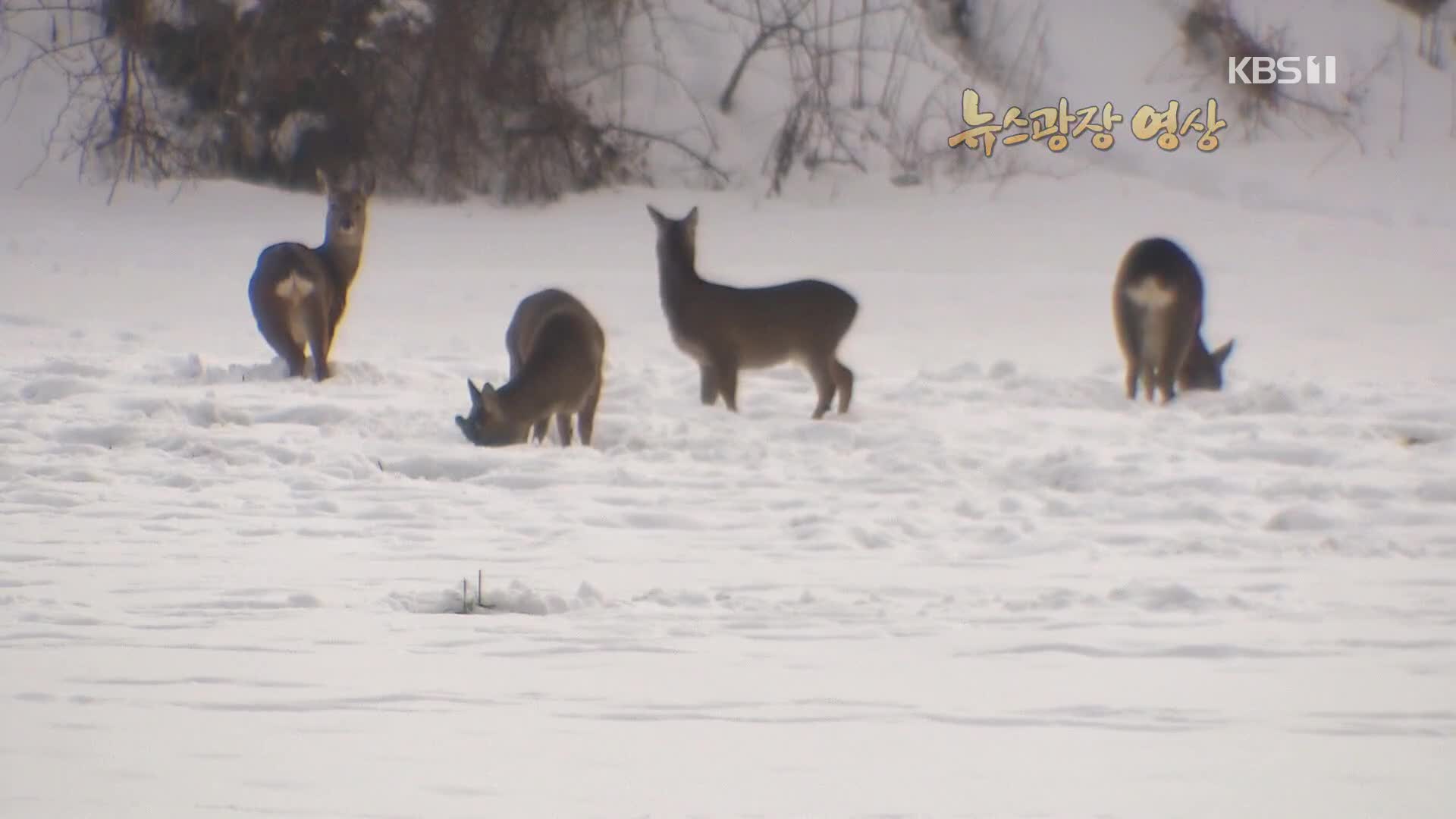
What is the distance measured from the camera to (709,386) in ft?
32.3

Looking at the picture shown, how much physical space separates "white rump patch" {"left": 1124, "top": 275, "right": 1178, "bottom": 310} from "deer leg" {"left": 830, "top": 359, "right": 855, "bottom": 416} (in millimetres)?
1916

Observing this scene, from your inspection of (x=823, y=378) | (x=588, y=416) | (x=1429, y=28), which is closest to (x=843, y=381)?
(x=823, y=378)

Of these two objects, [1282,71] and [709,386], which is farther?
[1282,71]

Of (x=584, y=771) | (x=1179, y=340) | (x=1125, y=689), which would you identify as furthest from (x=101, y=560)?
(x=1179, y=340)

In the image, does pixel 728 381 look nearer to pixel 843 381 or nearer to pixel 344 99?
pixel 843 381

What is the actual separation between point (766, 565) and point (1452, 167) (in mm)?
16859

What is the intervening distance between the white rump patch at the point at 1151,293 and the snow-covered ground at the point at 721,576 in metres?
0.65

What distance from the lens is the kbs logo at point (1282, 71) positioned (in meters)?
22.0

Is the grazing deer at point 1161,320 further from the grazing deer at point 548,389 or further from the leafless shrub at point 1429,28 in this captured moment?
the leafless shrub at point 1429,28

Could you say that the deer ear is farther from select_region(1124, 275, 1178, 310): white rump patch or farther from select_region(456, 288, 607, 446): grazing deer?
select_region(1124, 275, 1178, 310): white rump patch

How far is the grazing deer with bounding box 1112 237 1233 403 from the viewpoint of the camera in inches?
420

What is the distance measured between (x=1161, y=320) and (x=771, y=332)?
2280mm

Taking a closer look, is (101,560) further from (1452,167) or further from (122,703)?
(1452,167)

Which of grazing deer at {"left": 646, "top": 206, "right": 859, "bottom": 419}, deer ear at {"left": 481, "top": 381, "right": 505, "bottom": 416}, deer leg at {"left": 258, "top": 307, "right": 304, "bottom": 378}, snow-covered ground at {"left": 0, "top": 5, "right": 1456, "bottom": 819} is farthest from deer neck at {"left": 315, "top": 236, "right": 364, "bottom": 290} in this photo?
deer ear at {"left": 481, "top": 381, "right": 505, "bottom": 416}
